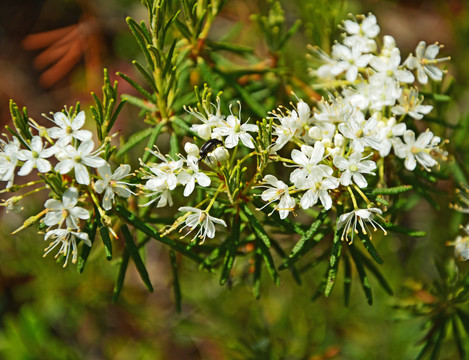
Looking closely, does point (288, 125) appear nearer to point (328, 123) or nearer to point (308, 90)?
point (328, 123)

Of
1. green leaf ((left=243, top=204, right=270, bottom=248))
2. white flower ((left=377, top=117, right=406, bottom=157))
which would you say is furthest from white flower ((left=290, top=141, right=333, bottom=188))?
white flower ((left=377, top=117, right=406, bottom=157))

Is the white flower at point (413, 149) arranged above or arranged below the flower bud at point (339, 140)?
below

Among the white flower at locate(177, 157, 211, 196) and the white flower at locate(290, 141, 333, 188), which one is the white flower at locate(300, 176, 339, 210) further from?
the white flower at locate(177, 157, 211, 196)

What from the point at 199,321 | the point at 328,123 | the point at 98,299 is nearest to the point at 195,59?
the point at 328,123

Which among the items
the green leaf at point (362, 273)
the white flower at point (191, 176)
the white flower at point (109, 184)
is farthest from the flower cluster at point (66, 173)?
the green leaf at point (362, 273)

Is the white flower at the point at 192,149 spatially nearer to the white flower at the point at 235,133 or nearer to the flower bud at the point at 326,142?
the white flower at the point at 235,133

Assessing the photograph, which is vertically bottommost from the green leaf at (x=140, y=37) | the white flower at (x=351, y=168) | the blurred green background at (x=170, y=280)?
the blurred green background at (x=170, y=280)
